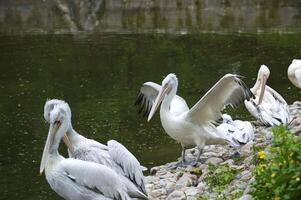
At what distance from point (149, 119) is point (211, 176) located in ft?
5.25

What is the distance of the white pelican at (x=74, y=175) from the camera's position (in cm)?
584

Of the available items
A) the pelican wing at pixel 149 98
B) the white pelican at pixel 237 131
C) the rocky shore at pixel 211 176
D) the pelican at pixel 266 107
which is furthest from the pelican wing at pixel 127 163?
the pelican at pixel 266 107

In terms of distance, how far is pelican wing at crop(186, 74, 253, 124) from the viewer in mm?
7624

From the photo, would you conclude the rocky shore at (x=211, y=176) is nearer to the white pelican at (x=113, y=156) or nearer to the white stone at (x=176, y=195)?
the white stone at (x=176, y=195)

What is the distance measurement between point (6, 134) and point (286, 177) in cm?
685

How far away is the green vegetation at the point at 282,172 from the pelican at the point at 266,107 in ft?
16.1

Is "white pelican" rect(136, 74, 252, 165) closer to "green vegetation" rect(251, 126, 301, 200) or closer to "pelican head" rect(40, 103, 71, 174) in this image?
"pelican head" rect(40, 103, 71, 174)

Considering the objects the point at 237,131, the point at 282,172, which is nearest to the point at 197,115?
the point at 237,131

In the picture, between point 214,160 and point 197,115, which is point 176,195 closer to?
point 214,160

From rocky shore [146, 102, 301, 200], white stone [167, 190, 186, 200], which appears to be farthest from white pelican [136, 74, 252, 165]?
white stone [167, 190, 186, 200]

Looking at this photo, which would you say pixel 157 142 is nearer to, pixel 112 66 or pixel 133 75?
pixel 133 75

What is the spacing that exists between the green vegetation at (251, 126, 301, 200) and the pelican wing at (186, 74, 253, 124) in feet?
10.8

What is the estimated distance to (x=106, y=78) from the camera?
45.9 ft

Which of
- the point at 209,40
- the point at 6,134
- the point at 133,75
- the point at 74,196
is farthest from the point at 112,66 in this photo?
the point at 74,196
